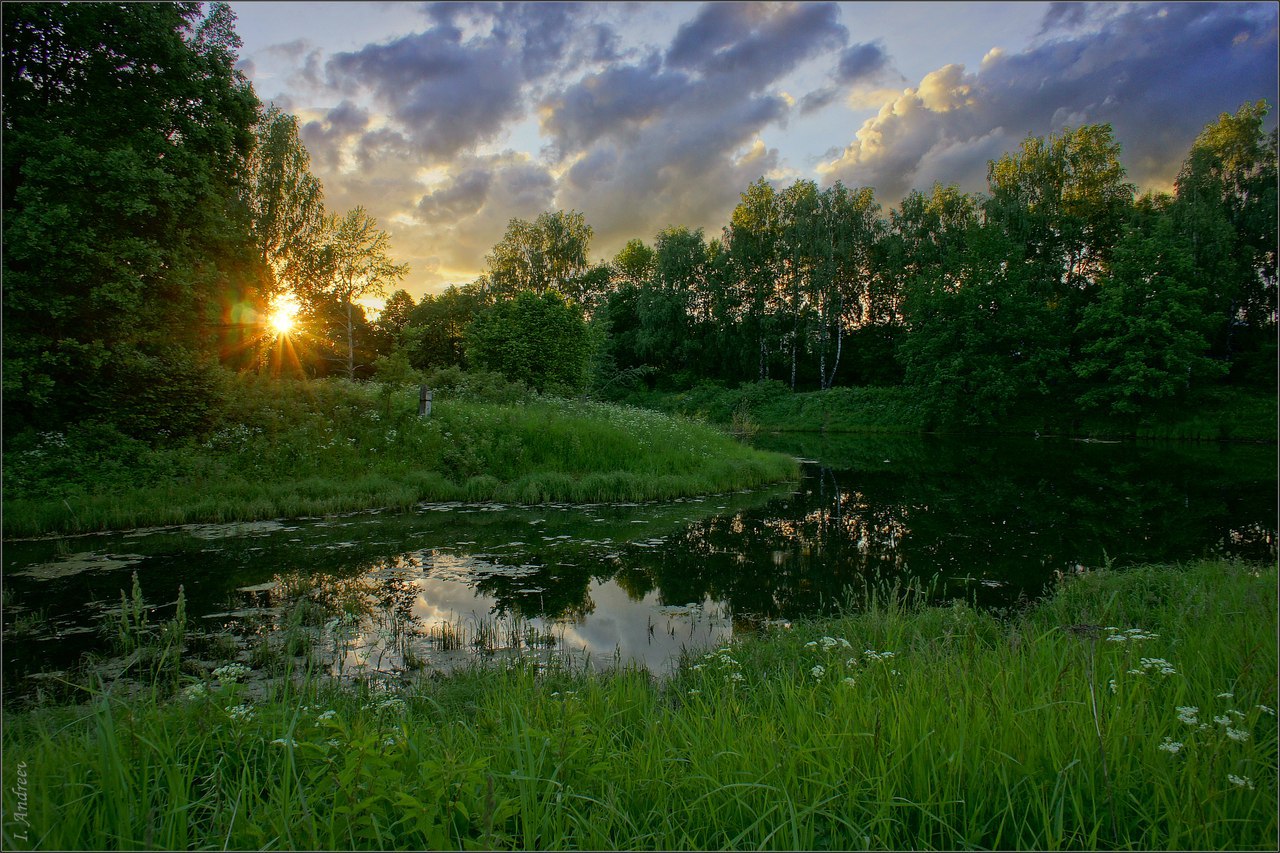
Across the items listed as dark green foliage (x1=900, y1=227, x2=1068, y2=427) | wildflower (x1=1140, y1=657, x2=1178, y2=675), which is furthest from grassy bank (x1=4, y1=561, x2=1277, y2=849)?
dark green foliage (x1=900, y1=227, x2=1068, y2=427)

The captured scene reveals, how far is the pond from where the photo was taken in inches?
234

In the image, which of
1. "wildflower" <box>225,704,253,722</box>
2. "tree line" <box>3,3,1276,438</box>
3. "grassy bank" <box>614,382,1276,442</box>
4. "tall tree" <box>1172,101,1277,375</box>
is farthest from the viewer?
"tall tree" <box>1172,101,1277,375</box>

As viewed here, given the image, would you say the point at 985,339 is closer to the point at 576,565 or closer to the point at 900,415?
the point at 900,415

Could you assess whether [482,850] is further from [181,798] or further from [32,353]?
[32,353]

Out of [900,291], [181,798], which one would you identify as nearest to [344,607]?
[181,798]

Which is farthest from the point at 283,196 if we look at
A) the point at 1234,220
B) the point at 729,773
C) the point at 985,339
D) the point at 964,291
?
the point at 1234,220

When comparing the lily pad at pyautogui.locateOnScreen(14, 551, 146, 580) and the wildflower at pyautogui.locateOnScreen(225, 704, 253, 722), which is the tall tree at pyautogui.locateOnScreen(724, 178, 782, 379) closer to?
the lily pad at pyautogui.locateOnScreen(14, 551, 146, 580)

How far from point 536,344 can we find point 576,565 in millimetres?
20985

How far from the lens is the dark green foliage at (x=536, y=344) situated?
93.5 feet

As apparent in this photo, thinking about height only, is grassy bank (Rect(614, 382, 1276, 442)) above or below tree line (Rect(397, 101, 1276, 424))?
below

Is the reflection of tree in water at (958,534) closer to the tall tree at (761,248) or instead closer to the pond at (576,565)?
the pond at (576,565)

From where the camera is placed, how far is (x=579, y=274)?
177ft

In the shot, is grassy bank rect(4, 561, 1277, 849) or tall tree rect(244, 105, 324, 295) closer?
grassy bank rect(4, 561, 1277, 849)

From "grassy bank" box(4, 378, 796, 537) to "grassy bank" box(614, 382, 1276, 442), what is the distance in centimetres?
802
